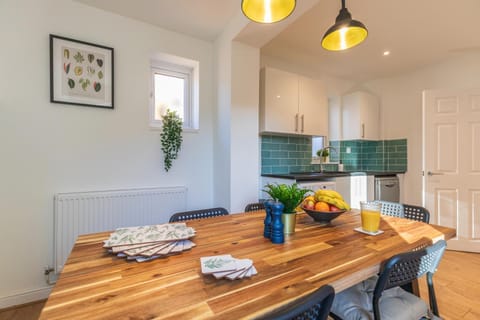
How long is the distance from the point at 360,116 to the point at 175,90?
288 centimetres

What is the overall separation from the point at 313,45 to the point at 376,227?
240cm

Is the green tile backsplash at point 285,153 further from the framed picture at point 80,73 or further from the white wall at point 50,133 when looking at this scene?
the framed picture at point 80,73

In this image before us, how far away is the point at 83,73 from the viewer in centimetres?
199

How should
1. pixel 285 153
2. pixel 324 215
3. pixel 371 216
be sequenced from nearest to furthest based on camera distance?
pixel 371 216 < pixel 324 215 < pixel 285 153

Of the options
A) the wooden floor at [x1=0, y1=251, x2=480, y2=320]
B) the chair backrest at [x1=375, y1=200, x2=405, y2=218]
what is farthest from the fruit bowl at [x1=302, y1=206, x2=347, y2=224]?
the wooden floor at [x1=0, y1=251, x2=480, y2=320]

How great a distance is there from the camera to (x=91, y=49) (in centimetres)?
201

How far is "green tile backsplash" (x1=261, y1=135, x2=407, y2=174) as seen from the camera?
3.01 m

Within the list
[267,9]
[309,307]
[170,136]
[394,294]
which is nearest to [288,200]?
[309,307]

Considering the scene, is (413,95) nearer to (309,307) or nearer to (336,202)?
(336,202)

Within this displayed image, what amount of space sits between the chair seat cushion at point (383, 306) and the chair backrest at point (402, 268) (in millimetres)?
128

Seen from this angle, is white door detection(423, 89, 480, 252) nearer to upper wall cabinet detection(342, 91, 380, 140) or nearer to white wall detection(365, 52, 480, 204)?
white wall detection(365, 52, 480, 204)

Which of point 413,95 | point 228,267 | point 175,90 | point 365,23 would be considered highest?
point 365,23

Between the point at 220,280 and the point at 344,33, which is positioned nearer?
the point at 220,280

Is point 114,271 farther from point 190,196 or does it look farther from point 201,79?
point 201,79
